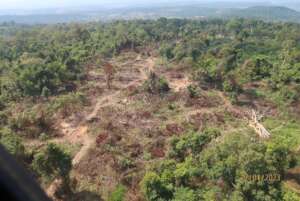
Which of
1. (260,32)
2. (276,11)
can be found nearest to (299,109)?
(260,32)

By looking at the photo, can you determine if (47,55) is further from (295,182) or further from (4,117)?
(295,182)

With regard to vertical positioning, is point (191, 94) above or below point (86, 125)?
above

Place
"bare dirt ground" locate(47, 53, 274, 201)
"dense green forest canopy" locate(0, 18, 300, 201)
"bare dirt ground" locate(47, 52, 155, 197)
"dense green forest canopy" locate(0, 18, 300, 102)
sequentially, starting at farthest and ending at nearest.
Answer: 1. "dense green forest canopy" locate(0, 18, 300, 102)
2. "bare dirt ground" locate(47, 52, 155, 197)
3. "bare dirt ground" locate(47, 53, 274, 201)
4. "dense green forest canopy" locate(0, 18, 300, 201)

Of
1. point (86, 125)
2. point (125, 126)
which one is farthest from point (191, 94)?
point (86, 125)
